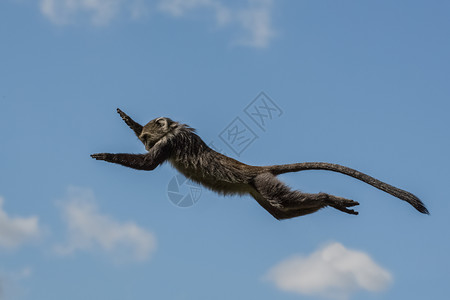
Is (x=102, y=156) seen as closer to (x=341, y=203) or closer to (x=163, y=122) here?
(x=163, y=122)

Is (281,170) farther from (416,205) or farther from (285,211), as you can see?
(416,205)

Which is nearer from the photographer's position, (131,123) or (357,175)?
(357,175)

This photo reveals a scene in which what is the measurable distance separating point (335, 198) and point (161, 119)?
354 cm

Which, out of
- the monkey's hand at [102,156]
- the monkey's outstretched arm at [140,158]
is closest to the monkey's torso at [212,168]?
the monkey's outstretched arm at [140,158]

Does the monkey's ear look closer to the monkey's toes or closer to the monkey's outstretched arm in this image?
the monkey's outstretched arm

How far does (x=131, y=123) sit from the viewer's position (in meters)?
10.7

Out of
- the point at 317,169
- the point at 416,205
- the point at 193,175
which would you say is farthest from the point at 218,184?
the point at 416,205

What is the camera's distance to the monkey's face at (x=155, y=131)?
10383mm

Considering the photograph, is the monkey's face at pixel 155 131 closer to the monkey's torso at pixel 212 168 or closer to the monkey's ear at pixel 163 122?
the monkey's ear at pixel 163 122

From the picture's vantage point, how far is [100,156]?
9367 mm

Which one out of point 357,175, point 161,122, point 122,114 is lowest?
point 357,175

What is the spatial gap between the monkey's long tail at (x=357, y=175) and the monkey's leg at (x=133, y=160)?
2.15 meters

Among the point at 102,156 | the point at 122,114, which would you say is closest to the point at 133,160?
the point at 102,156

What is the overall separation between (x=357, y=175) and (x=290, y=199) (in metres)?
1.31
